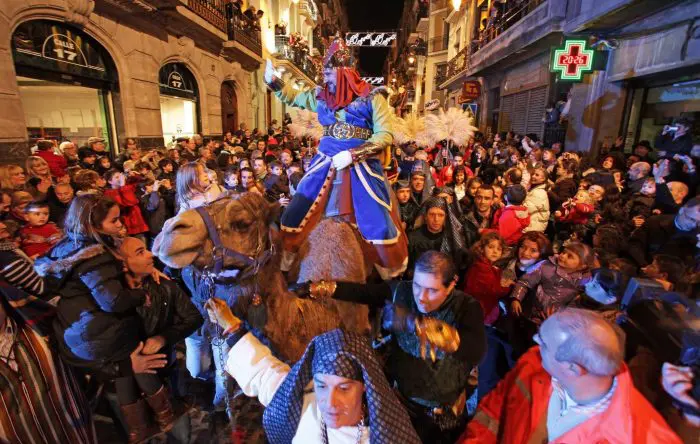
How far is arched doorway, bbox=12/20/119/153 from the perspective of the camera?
743 cm

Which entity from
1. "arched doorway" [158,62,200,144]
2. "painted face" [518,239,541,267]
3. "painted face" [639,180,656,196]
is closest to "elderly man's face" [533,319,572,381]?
"painted face" [518,239,541,267]

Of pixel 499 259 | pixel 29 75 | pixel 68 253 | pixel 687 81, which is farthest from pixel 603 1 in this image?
pixel 29 75

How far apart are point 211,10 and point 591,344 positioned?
16.5 meters

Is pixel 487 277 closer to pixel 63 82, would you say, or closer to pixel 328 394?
pixel 328 394

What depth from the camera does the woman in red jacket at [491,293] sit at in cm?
339

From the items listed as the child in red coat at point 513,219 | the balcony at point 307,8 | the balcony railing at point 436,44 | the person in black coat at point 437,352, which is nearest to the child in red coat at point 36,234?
the person in black coat at point 437,352

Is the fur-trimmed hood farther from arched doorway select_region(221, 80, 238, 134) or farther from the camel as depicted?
arched doorway select_region(221, 80, 238, 134)

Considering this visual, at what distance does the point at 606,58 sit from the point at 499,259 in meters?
8.68

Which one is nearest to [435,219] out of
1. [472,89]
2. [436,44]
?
[472,89]

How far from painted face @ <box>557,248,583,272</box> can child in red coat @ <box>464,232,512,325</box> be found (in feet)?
1.83

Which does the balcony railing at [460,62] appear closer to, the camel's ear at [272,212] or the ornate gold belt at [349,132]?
the ornate gold belt at [349,132]

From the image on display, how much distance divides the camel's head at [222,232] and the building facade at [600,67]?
8781 mm

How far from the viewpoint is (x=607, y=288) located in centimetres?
245

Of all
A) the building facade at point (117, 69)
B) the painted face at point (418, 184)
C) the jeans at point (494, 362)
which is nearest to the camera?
the jeans at point (494, 362)
